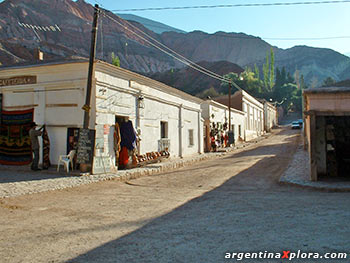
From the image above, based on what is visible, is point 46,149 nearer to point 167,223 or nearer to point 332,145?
point 167,223

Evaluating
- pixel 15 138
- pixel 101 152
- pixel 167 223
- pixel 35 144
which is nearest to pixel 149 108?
pixel 101 152

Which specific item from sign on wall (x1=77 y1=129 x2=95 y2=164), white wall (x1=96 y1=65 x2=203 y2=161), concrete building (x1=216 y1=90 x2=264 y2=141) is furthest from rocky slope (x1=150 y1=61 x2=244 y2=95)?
sign on wall (x1=77 y1=129 x2=95 y2=164)

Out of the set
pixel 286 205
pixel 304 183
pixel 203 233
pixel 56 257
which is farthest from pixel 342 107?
pixel 56 257

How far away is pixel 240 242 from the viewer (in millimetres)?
4203

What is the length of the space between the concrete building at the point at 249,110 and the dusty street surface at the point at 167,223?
27.0 metres

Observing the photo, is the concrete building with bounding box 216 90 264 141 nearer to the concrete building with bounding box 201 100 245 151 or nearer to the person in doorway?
the concrete building with bounding box 201 100 245 151

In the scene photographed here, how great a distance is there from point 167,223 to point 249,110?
35.7 meters

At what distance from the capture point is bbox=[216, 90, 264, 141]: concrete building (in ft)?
117

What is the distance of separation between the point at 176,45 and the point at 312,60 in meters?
68.0

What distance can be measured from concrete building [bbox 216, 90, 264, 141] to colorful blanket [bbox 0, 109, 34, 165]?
26.1 meters

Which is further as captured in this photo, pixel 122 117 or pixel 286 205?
pixel 122 117

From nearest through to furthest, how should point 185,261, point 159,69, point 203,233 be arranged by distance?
point 185,261, point 203,233, point 159,69

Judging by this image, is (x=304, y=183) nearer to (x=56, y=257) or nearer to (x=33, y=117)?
(x=56, y=257)

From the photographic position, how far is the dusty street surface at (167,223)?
391 cm
